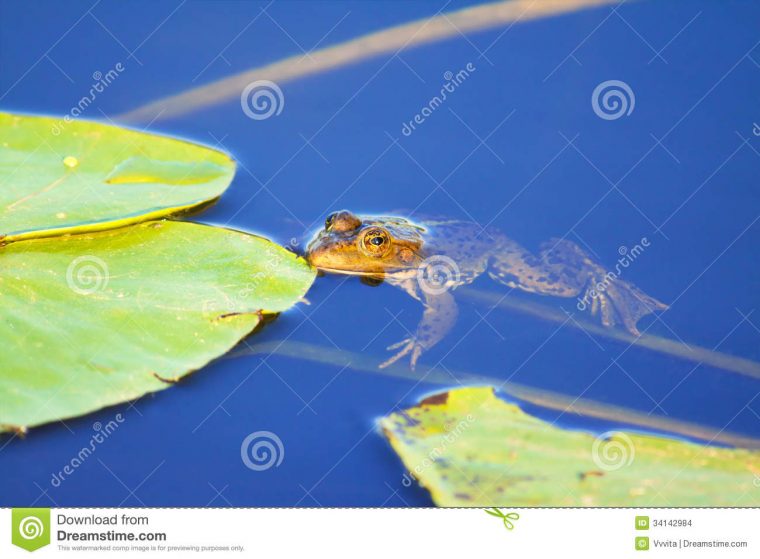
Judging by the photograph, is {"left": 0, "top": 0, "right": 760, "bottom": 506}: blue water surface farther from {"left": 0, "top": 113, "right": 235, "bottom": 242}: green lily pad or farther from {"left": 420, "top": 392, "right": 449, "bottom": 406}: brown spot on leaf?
{"left": 0, "top": 113, "right": 235, "bottom": 242}: green lily pad

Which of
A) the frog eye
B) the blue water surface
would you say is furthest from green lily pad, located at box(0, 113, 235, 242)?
the frog eye

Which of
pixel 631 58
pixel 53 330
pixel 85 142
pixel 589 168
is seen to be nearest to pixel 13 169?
pixel 85 142

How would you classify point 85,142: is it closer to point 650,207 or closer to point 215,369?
point 215,369

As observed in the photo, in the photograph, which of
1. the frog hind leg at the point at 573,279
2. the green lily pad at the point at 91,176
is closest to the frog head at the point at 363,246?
the frog hind leg at the point at 573,279

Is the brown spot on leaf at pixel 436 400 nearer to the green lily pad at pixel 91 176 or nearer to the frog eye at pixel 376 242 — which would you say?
the frog eye at pixel 376 242
